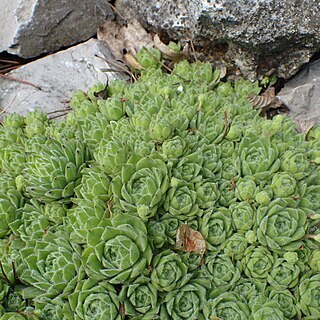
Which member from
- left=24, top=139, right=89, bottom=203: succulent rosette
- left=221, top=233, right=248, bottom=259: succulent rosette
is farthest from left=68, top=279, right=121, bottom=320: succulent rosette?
left=221, top=233, right=248, bottom=259: succulent rosette

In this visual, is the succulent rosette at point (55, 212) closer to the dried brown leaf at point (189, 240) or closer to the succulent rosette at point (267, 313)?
the dried brown leaf at point (189, 240)

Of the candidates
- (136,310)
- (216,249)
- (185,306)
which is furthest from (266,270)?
(136,310)

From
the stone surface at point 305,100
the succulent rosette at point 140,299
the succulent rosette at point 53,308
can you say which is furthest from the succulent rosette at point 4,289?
the stone surface at point 305,100

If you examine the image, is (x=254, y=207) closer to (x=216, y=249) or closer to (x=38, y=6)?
(x=216, y=249)

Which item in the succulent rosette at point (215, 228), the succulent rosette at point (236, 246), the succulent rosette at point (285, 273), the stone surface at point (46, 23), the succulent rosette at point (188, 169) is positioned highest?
the stone surface at point (46, 23)

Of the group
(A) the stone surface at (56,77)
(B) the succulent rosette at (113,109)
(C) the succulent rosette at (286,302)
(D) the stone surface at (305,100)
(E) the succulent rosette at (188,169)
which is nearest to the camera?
(C) the succulent rosette at (286,302)

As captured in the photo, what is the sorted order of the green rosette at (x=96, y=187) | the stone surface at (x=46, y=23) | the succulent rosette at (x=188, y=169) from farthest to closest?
the stone surface at (x=46, y=23) < the succulent rosette at (x=188, y=169) < the green rosette at (x=96, y=187)
